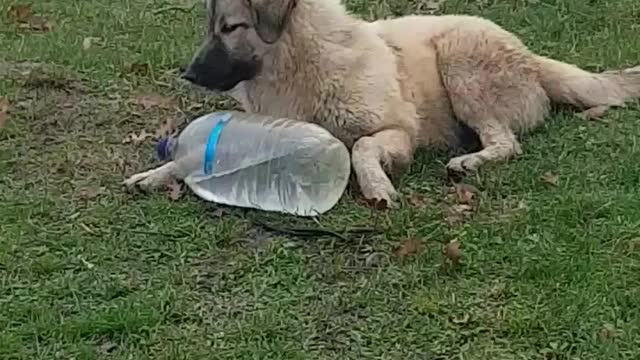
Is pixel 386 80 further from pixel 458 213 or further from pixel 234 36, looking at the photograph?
pixel 458 213

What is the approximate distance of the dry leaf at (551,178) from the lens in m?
5.27

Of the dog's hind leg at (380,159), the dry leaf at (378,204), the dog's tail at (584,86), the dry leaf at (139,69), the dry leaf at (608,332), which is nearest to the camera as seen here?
the dry leaf at (608,332)

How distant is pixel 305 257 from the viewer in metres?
4.60

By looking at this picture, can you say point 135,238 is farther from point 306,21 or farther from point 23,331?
point 306,21

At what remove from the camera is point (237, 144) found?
17.6ft

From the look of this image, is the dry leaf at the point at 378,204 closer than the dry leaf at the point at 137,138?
Yes

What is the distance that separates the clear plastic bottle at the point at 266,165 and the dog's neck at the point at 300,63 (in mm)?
201

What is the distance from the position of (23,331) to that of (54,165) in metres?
1.70

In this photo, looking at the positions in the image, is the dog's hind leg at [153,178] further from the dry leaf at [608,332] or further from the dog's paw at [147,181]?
the dry leaf at [608,332]

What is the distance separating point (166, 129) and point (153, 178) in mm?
786

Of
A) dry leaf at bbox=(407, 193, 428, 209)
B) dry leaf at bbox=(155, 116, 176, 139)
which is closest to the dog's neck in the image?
dry leaf at bbox=(155, 116, 176, 139)

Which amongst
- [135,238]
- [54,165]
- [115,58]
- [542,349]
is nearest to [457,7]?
[115,58]

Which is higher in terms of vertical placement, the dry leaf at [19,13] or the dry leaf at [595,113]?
the dry leaf at [595,113]

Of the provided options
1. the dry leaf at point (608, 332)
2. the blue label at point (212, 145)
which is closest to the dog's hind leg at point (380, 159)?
the blue label at point (212, 145)
